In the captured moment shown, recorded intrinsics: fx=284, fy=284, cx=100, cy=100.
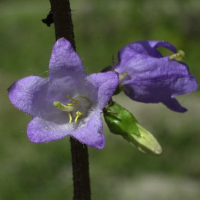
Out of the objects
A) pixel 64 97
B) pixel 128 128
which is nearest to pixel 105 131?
pixel 64 97

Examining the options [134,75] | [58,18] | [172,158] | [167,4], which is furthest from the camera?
[172,158]

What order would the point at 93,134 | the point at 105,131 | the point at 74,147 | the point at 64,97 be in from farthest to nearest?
1. the point at 105,131
2. the point at 64,97
3. the point at 74,147
4. the point at 93,134

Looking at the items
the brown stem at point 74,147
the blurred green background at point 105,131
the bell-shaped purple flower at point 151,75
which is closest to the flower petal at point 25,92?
the brown stem at point 74,147

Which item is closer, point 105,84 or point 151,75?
point 105,84

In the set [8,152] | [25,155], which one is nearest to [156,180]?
[25,155]

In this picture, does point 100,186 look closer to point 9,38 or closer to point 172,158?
point 172,158

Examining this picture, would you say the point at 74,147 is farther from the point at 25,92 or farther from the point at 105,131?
the point at 105,131

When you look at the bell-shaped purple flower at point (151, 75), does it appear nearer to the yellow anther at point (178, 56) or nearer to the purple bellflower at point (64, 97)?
the yellow anther at point (178, 56)
